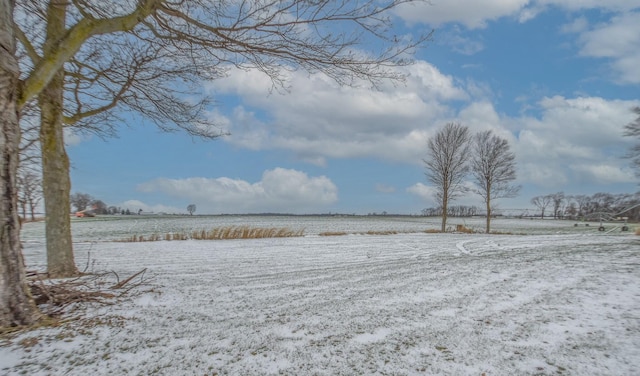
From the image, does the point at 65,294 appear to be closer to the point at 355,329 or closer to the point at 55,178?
the point at 55,178

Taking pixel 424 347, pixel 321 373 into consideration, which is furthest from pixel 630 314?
pixel 321 373

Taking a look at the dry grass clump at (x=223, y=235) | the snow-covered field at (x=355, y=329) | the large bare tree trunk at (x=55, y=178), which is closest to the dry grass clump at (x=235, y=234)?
the dry grass clump at (x=223, y=235)

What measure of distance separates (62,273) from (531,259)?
29.8 feet

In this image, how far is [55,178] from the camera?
17.7 feet

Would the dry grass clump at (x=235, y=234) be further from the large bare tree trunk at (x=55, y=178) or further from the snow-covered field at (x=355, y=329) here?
the snow-covered field at (x=355, y=329)

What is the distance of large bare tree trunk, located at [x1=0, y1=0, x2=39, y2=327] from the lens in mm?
3115

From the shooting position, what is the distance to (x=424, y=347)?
2.86 metres

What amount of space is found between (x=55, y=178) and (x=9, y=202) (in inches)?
102

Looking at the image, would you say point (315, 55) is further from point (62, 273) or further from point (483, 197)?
point (483, 197)

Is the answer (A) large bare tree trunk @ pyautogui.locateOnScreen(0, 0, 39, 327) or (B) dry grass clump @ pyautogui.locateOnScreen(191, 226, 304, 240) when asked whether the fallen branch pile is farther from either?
(B) dry grass clump @ pyautogui.locateOnScreen(191, 226, 304, 240)

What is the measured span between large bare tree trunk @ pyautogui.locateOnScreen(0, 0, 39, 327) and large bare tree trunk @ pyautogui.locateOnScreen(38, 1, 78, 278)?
236 cm

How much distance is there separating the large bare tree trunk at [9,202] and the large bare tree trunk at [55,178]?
7.73ft

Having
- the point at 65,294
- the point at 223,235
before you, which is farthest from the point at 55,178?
the point at 223,235

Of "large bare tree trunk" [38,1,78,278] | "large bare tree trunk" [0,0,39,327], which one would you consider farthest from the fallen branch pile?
"large bare tree trunk" [38,1,78,278]
